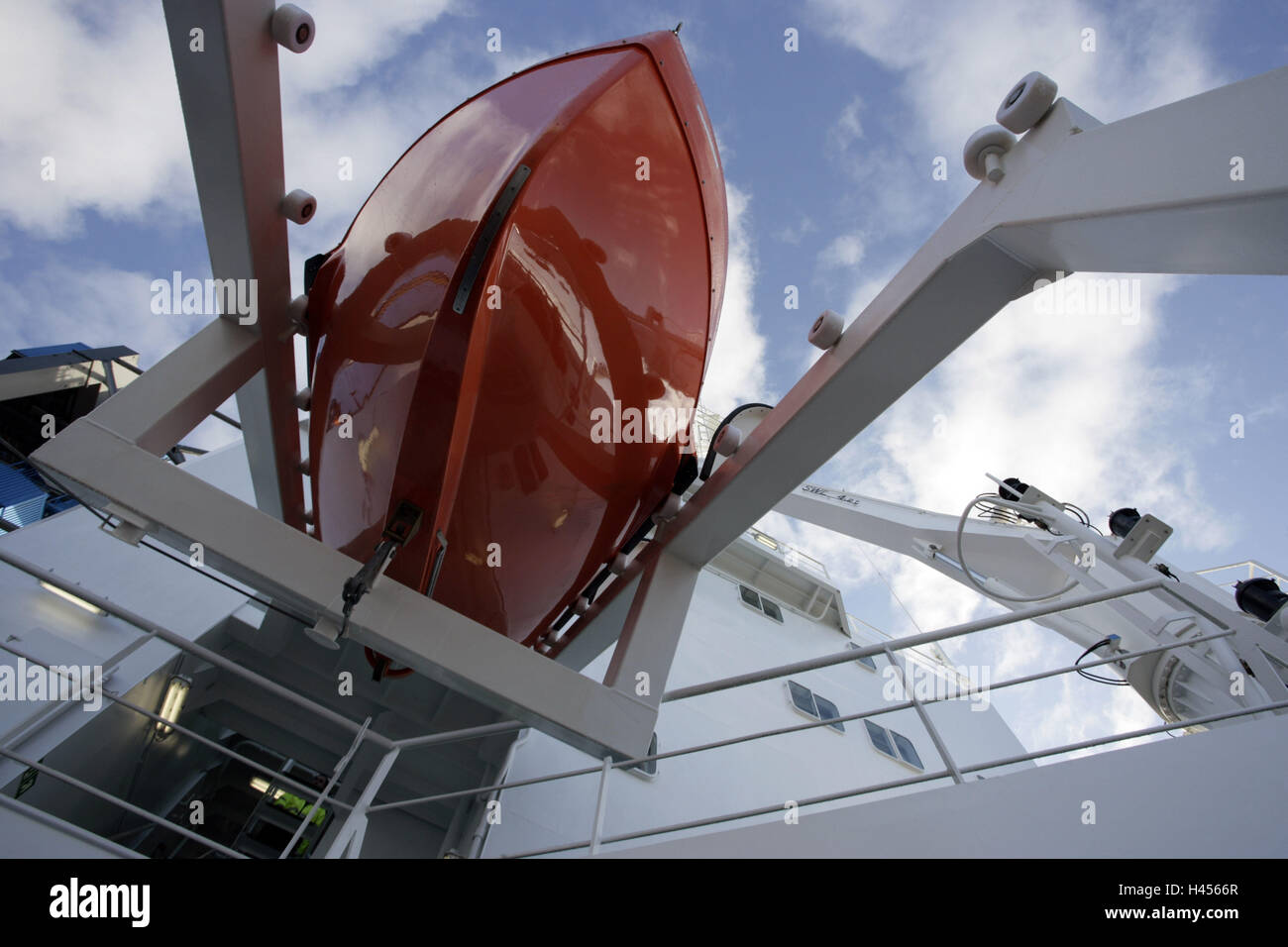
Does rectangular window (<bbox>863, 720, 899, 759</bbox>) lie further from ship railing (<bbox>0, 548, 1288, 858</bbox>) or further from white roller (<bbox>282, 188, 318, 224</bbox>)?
white roller (<bbox>282, 188, 318, 224</bbox>)

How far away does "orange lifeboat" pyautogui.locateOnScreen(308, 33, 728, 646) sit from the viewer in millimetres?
2025

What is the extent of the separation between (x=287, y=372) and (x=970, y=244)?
2.43 metres

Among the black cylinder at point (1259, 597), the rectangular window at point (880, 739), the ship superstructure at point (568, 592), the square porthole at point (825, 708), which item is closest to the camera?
the ship superstructure at point (568, 592)

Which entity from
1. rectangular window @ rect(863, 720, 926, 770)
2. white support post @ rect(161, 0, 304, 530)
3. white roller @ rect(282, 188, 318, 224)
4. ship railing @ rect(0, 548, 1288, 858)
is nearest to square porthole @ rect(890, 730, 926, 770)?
rectangular window @ rect(863, 720, 926, 770)

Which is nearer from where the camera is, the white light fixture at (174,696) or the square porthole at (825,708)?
the white light fixture at (174,696)

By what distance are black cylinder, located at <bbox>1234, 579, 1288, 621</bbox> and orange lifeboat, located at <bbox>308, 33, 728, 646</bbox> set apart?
119 inches

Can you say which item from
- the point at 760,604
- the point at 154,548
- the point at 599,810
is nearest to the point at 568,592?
the point at 599,810

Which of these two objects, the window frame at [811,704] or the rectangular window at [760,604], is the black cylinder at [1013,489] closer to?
the window frame at [811,704]

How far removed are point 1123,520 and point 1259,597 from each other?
76cm

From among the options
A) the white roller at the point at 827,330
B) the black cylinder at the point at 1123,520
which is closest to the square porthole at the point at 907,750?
the black cylinder at the point at 1123,520

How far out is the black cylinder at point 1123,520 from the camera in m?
4.04

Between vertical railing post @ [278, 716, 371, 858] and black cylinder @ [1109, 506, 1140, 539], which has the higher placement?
black cylinder @ [1109, 506, 1140, 539]

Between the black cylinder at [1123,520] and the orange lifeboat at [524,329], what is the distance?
2952mm

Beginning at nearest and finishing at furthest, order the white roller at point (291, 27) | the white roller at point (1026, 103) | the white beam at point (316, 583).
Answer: the white roller at point (1026, 103), the white roller at point (291, 27), the white beam at point (316, 583)
